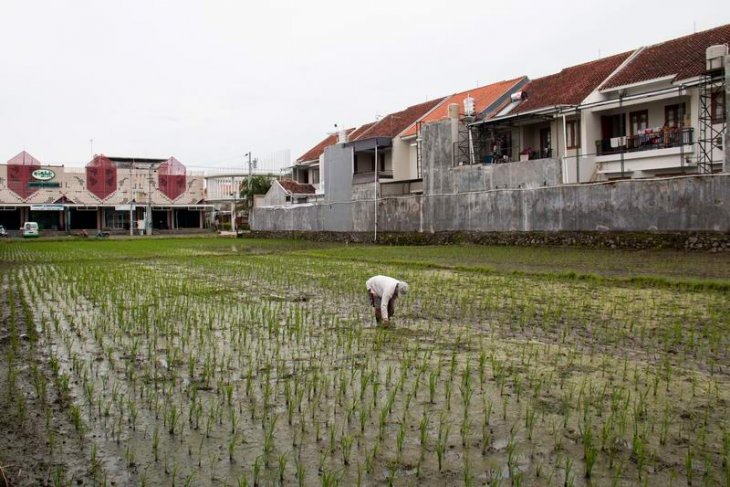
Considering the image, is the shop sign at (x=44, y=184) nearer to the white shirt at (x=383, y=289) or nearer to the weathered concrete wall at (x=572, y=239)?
the weathered concrete wall at (x=572, y=239)

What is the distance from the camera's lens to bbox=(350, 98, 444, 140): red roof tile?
3734cm

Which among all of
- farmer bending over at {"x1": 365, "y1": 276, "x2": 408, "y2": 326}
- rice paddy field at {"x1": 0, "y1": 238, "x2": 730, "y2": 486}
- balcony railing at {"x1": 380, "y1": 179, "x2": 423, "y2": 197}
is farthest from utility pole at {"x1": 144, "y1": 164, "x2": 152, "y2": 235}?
farmer bending over at {"x1": 365, "y1": 276, "x2": 408, "y2": 326}

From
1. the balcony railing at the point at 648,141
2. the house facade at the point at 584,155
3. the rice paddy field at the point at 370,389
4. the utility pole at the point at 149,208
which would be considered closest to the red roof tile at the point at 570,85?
the house facade at the point at 584,155

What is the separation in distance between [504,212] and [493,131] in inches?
258

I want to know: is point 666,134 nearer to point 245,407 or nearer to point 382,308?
point 382,308

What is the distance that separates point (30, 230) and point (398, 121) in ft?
98.5

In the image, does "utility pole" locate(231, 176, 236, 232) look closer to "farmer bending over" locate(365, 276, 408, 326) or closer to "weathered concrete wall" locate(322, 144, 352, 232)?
"weathered concrete wall" locate(322, 144, 352, 232)

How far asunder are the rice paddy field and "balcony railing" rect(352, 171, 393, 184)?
2385 centimetres

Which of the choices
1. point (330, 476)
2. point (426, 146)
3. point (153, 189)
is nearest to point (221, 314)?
point (330, 476)

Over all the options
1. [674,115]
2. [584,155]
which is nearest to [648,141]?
[674,115]

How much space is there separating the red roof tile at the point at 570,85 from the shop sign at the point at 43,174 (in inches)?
1595

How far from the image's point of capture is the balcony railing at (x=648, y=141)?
2169 centimetres

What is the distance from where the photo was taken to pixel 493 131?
96.1 ft

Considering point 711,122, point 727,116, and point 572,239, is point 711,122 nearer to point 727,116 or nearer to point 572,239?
point 727,116
